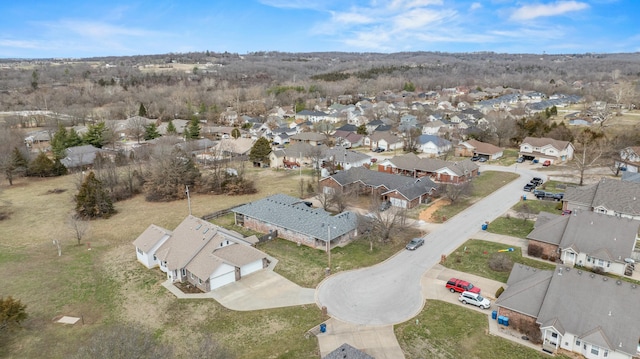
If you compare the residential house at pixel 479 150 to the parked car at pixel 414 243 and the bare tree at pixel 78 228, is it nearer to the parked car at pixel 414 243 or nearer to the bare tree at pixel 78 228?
the parked car at pixel 414 243

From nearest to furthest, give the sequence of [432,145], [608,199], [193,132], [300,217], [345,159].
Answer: [300,217], [608,199], [345,159], [432,145], [193,132]

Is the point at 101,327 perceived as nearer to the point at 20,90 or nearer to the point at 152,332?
the point at 152,332

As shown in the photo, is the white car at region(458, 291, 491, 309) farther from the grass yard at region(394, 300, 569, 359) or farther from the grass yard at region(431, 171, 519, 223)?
the grass yard at region(431, 171, 519, 223)

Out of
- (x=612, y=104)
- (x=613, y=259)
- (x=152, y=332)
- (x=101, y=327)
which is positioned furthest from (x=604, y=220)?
(x=612, y=104)

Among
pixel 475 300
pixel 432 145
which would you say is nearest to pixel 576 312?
pixel 475 300

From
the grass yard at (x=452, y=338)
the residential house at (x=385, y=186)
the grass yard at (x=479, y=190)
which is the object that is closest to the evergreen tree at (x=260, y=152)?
the residential house at (x=385, y=186)

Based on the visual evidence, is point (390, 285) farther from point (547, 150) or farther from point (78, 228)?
point (547, 150)

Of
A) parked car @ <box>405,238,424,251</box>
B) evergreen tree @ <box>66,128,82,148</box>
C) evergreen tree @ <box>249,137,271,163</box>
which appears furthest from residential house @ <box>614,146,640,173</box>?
evergreen tree @ <box>66,128,82,148</box>
